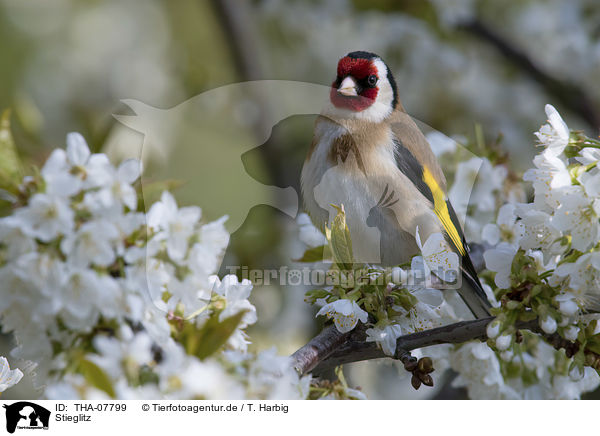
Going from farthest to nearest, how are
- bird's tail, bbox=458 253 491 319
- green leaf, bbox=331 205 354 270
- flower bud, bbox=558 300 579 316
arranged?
bird's tail, bbox=458 253 491 319, green leaf, bbox=331 205 354 270, flower bud, bbox=558 300 579 316

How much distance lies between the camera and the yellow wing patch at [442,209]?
4.09 ft

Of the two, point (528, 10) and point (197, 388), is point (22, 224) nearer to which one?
point (197, 388)

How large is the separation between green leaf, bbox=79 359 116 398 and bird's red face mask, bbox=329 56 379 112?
69cm

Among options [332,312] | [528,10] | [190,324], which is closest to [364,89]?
[332,312]

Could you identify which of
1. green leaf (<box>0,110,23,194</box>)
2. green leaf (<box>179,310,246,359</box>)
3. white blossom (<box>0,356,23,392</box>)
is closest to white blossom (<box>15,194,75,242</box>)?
green leaf (<box>0,110,23,194</box>)

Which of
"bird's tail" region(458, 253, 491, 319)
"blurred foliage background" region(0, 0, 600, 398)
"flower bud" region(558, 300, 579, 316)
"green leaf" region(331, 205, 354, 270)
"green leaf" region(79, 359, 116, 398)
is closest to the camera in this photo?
"green leaf" region(79, 359, 116, 398)

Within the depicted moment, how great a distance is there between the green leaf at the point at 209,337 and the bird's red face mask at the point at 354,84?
545 millimetres

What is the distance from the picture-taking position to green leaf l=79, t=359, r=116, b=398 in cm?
77

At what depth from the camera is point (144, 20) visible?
11.5 feet

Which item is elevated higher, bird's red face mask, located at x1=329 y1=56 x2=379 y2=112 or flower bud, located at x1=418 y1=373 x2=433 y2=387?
bird's red face mask, located at x1=329 y1=56 x2=379 y2=112

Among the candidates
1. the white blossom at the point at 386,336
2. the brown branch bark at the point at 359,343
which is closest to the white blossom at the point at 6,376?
the brown branch bark at the point at 359,343

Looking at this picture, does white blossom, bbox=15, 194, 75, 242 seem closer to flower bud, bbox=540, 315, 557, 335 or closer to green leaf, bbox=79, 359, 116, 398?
green leaf, bbox=79, 359, 116, 398

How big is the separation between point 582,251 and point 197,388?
1.81 ft

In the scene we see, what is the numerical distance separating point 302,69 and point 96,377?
5.70 feet
